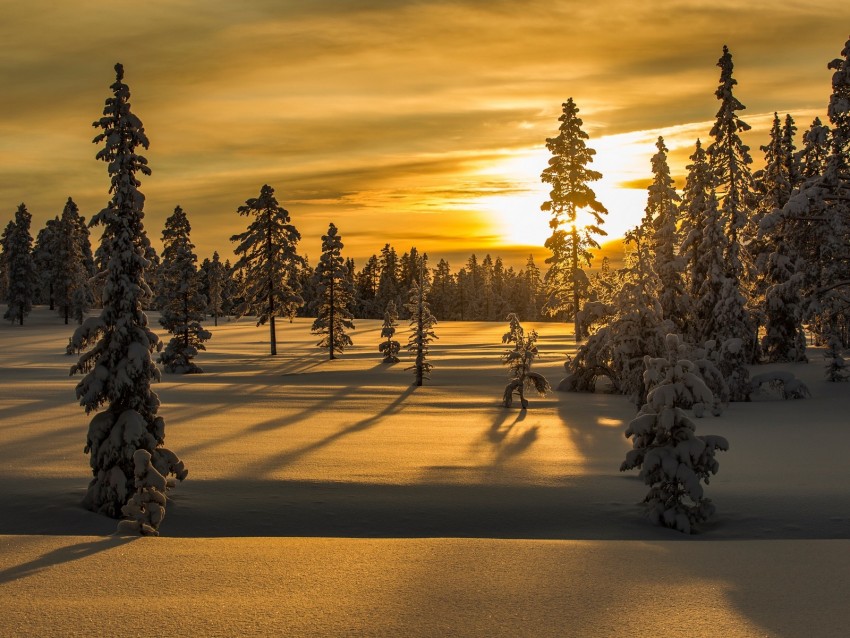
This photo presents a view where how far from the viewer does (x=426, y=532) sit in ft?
39.6

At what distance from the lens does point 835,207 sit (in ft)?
93.9

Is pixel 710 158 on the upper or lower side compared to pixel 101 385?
upper

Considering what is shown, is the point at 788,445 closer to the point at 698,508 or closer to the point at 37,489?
the point at 698,508

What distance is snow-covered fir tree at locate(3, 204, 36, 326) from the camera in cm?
8606

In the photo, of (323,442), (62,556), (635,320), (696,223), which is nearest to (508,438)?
(323,442)

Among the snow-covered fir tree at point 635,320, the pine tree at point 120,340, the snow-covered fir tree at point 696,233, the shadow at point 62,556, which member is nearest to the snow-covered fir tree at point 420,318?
the snow-covered fir tree at point 635,320

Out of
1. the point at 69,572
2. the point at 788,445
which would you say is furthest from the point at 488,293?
the point at 69,572

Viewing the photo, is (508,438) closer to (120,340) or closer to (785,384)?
(120,340)

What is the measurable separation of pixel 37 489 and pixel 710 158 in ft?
102

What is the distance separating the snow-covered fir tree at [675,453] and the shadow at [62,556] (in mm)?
8176

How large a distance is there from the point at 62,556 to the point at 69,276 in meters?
87.6

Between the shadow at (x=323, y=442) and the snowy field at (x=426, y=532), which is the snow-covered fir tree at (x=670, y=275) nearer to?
the snowy field at (x=426, y=532)

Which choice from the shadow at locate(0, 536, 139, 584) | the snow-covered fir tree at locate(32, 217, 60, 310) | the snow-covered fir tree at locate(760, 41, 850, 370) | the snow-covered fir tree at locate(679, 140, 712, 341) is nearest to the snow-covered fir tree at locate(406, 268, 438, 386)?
the snow-covered fir tree at locate(679, 140, 712, 341)

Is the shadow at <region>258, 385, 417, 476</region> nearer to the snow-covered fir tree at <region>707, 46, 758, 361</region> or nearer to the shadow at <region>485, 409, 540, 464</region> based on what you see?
the shadow at <region>485, 409, 540, 464</region>
